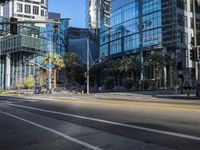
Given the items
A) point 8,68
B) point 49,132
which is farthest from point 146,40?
point 49,132

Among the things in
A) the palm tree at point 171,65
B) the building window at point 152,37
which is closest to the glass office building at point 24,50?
the building window at point 152,37

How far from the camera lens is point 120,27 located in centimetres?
10819

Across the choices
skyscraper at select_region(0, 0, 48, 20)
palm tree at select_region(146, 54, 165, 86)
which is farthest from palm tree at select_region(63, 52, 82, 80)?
palm tree at select_region(146, 54, 165, 86)

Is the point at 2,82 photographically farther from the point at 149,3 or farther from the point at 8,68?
the point at 149,3

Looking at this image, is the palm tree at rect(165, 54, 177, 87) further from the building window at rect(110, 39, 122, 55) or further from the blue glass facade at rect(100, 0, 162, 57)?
the building window at rect(110, 39, 122, 55)

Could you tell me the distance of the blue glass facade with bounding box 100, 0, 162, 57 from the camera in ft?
308

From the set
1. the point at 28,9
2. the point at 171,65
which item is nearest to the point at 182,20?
the point at 171,65

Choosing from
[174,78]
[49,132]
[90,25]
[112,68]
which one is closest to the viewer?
[49,132]

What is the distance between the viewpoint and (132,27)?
102 m

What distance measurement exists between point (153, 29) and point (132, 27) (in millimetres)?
9346

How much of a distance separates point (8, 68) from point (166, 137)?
109 metres

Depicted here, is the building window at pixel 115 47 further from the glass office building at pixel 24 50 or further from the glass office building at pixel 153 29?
the glass office building at pixel 24 50

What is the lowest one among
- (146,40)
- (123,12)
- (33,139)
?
(33,139)

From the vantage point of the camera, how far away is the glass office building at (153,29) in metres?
90.4
